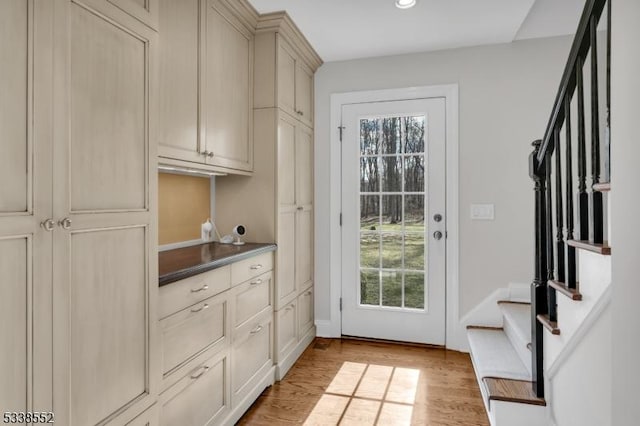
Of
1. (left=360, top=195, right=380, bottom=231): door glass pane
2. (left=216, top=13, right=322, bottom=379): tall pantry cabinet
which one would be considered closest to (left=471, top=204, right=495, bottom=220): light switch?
(left=360, top=195, right=380, bottom=231): door glass pane

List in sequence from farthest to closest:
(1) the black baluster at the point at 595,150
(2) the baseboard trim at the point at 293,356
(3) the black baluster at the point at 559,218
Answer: (2) the baseboard trim at the point at 293,356 → (3) the black baluster at the point at 559,218 → (1) the black baluster at the point at 595,150

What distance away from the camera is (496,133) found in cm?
312

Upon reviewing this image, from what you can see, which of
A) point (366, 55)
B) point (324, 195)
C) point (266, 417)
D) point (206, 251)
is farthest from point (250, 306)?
Answer: point (366, 55)

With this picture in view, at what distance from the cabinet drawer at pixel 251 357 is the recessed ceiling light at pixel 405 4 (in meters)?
2.17

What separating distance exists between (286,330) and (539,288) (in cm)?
171

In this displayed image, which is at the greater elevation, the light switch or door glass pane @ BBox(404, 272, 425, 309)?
the light switch

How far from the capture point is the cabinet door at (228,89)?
2.21 metres

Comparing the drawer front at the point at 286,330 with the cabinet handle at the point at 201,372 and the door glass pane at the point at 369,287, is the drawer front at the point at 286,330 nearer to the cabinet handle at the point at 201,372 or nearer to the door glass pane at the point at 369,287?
the door glass pane at the point at 369,287

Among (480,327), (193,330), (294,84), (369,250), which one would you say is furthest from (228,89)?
(480,327)

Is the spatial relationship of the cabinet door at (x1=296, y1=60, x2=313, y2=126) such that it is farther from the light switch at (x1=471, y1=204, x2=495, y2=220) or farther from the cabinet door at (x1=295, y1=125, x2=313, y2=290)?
the light switch at (x1=471, y1=204, x2=495, y2=220)

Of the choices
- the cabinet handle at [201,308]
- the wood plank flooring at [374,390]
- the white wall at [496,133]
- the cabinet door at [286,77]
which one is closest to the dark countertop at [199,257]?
the cabinet handle at [201,308]

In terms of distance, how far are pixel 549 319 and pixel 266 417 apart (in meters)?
1.59

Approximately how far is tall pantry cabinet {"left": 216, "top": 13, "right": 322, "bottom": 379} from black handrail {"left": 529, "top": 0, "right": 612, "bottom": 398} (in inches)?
62.4

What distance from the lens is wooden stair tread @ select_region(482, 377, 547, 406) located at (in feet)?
6.19
